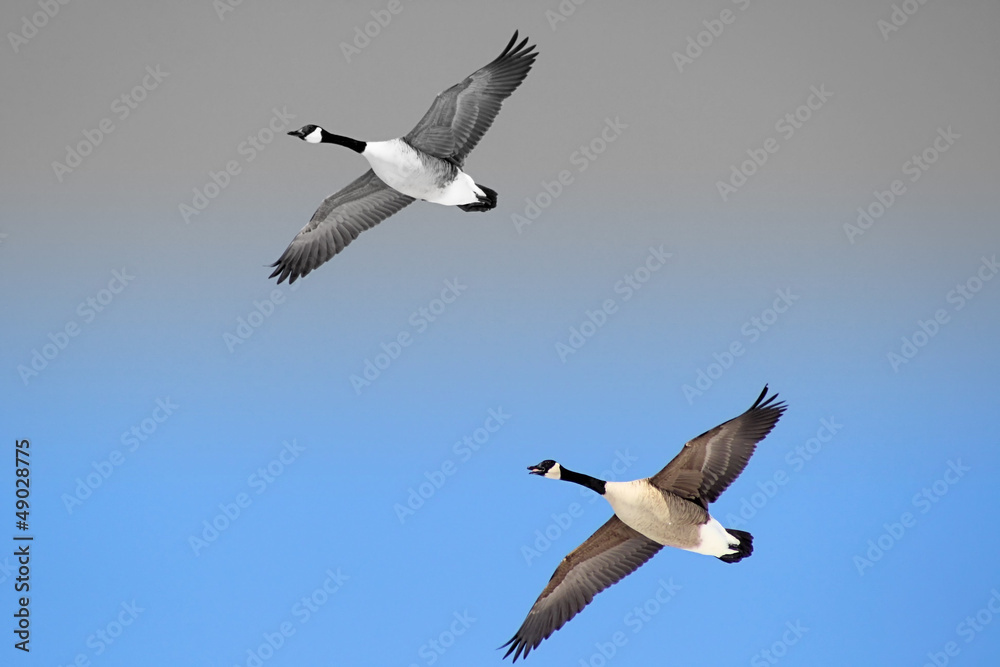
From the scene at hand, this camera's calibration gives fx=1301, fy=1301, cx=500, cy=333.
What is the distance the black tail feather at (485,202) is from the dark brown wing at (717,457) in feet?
5.11

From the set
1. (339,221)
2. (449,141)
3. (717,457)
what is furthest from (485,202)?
(717,457)

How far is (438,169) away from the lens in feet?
21.4

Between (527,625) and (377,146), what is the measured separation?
8.41 feet

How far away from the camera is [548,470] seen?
21.6 ft

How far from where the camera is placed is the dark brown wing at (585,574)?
671cm

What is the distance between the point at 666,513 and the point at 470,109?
2.24 meters

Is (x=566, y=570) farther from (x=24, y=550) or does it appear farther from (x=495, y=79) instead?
(x=24, y=550)

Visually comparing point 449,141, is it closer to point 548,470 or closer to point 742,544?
point 548,470

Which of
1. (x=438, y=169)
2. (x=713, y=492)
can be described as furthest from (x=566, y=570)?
(x=438, y=169)

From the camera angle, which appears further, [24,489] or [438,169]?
[24,489]

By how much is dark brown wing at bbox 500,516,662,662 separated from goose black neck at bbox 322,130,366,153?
231 cm

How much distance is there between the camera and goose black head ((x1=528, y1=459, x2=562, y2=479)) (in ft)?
21.6

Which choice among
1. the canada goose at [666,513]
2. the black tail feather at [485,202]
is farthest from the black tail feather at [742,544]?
the black tail feather at [485,202]

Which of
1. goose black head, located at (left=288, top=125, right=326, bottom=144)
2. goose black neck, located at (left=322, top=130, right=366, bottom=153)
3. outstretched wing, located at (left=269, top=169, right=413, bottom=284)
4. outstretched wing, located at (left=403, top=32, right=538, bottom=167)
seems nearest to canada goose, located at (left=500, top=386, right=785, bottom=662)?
outstretched wing, located at (left=269, top=169, right=413, bottom=284)
